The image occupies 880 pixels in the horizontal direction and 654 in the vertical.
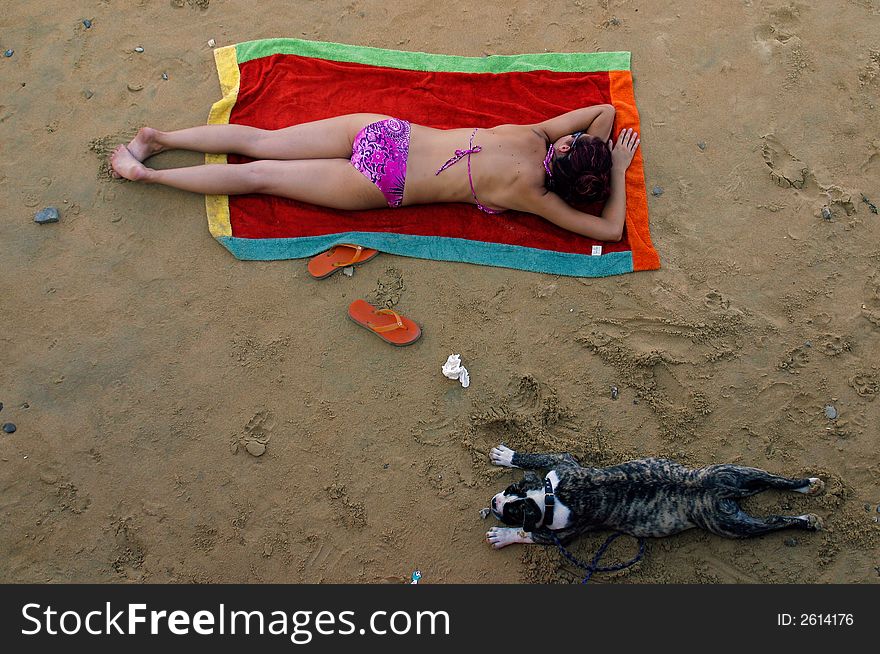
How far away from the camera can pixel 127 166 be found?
4.46 meters

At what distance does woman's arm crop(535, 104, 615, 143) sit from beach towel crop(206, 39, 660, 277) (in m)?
0.19

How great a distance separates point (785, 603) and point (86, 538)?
3.83 m

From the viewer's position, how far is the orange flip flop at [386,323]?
4289 millimetres

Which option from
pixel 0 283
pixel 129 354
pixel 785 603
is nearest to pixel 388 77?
pixel 129 354

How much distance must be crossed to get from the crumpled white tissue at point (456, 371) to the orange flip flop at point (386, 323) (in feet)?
0.84

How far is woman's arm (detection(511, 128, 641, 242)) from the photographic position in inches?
173

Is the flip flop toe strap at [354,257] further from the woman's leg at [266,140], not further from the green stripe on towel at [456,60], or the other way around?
the green stripe on towel at [456,60]

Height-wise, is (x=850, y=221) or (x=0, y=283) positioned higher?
(x=850, y=221)

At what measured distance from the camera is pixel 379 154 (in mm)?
4348

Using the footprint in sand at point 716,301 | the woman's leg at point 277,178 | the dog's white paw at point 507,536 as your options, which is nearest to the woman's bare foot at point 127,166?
the woman's leg at point 277,178

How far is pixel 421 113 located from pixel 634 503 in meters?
2.85

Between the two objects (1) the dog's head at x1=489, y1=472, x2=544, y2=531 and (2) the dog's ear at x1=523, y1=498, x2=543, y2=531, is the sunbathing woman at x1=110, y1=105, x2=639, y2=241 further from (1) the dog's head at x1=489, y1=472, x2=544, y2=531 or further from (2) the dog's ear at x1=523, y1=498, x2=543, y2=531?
(2) the dog's ear at x1=523, y1=498, x2=543, y2=531

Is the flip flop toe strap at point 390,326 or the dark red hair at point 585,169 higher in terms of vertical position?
the dark red hair at point 585,169

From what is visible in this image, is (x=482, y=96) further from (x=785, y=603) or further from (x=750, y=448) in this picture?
(x=785, y=603)
